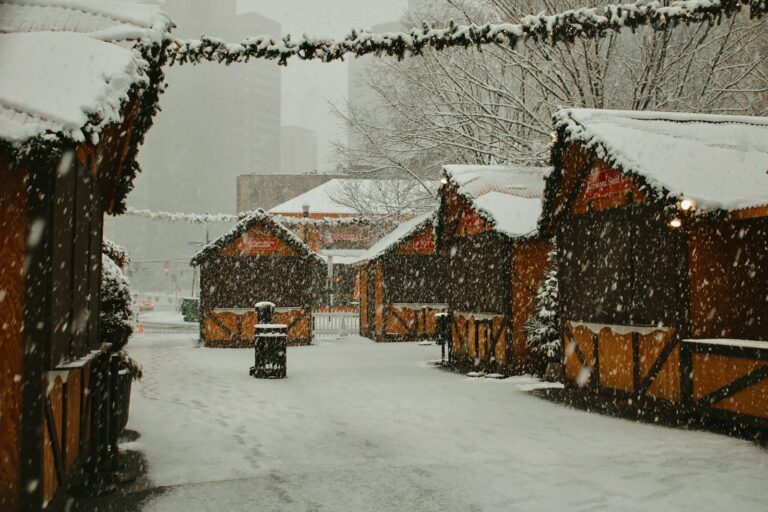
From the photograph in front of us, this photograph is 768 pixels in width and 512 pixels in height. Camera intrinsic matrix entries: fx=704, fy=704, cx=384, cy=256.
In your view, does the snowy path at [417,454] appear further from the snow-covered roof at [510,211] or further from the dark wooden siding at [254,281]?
the dark wooden siding at [254,281]

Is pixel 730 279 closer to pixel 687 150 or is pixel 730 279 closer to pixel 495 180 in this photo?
pixel 687 150

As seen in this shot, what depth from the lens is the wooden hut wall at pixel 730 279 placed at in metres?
9.52

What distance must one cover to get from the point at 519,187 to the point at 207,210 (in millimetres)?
149833

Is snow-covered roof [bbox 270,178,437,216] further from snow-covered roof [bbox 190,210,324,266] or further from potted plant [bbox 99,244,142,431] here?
potted plant [bbox 99,244,142,431]

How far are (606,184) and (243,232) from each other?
14.3m

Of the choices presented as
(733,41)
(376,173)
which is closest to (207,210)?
(376,173)

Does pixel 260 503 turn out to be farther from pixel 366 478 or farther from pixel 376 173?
pixel 376 173

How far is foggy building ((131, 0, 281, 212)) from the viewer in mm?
157500

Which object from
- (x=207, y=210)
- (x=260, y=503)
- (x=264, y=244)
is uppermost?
(x=207, y=210)

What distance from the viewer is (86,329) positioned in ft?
22.7

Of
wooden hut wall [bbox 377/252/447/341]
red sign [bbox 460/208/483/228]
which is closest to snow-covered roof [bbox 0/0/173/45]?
red sign [bbox 460/208/483/228]

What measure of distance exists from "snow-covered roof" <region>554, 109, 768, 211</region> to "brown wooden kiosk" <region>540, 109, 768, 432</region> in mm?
23

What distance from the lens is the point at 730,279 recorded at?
380 inches

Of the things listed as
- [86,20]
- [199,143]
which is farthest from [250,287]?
[199,143]
